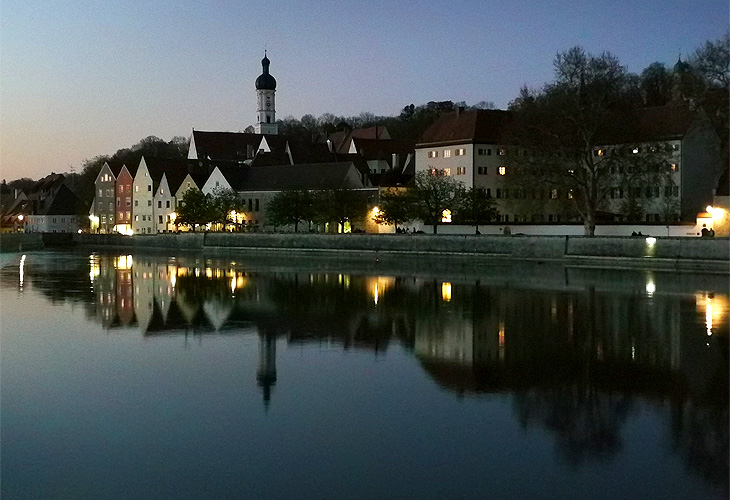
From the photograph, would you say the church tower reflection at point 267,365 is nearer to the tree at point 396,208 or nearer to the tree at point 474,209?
the tree at point 474,209

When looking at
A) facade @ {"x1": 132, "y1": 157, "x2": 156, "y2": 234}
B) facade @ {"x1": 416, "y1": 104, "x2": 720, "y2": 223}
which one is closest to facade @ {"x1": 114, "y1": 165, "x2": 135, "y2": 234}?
facade @ {"x1": 132, "y1": 157, "x2": 156, "y2": 234}

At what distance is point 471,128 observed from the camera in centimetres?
7838

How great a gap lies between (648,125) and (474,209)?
13057 millimetres

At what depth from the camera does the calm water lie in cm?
1170

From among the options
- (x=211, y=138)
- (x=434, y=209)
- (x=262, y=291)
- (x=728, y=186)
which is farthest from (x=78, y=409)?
(x=211, y=138)

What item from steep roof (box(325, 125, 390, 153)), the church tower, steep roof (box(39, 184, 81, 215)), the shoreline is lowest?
the shoreline

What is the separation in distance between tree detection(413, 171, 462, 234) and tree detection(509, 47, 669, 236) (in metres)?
9.89

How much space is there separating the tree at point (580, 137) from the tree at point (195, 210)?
3797 centimetres

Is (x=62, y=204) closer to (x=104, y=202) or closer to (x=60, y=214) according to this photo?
(x=60, y=214)

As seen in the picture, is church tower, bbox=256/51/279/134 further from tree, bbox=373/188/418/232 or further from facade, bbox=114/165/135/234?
tree, bbox=373/188/418/232

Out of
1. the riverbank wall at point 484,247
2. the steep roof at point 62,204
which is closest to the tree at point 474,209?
the riverbank wall at point 484,247

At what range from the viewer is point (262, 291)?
1474 inches

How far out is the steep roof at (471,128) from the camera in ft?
256

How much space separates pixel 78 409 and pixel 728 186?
1991 inches
